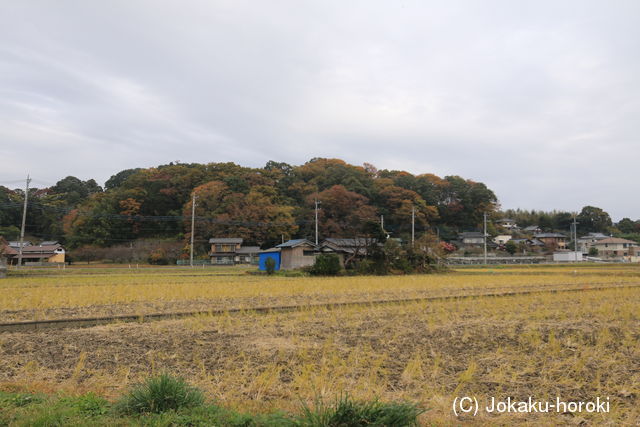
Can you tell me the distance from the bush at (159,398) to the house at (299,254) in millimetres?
31944

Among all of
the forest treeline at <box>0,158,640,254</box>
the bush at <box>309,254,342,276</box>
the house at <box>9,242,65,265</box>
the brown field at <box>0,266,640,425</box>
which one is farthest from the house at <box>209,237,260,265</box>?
the brown field at <box>0,266,640,425</box>

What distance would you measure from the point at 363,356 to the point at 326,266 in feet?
77.1

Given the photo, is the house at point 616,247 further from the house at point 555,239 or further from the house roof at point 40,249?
the house roof at point 40,249

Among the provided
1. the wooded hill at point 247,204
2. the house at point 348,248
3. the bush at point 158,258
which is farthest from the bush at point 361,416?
the wooded hill at point 247,204

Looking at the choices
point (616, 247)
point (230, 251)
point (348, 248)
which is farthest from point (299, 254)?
point (616, 247)

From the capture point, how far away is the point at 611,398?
4684 mm

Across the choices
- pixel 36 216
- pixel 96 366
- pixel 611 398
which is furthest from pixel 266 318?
pixel 36 216

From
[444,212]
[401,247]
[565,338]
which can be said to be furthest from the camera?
[444,212]

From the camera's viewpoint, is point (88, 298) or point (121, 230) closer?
point (88, 298)

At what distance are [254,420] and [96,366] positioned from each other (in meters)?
3.65

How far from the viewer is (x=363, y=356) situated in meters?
6.56

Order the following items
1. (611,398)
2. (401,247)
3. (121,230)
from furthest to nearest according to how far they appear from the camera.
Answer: (121,230), (401,247), (611,398)

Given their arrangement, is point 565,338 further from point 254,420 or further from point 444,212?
point 444,212

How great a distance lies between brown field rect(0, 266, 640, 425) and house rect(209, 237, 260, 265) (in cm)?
4375
